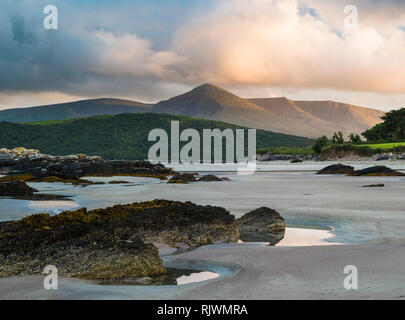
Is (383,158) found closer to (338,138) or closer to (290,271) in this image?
(338,138)

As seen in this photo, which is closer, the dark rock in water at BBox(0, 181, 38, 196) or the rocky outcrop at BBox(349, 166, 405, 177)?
the dark rock in water at BBox(0, 181, 38, 196)

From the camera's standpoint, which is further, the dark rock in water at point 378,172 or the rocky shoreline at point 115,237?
the dark rock in water at point 378,172

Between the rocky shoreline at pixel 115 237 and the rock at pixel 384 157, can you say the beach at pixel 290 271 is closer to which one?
the rocky shoreline at pixel 115 237

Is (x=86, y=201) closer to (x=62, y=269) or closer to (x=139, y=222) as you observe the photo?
(x=139, y=222)

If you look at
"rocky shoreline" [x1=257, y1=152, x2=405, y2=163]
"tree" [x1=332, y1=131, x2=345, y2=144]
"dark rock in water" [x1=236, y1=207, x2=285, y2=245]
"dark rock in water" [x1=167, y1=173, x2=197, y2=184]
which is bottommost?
"dark rock in water" [x1=167, y1=173, x2=197, y2=184]

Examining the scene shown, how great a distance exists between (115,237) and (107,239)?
0.33 m

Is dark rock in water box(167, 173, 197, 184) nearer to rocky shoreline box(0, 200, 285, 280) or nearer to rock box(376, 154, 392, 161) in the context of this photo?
rocky shoreline box(0, 200, 285, 280)

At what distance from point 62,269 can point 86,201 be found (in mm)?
10891

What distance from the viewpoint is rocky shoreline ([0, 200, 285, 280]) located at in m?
6.11

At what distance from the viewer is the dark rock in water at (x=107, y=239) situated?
6102 millimetres

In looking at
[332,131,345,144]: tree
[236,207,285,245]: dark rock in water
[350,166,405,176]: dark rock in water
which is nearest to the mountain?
[332,131,345,144]: tree

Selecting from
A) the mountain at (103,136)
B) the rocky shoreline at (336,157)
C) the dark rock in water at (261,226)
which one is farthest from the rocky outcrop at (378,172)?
the mountain at (103,136)

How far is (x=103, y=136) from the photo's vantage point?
502ft

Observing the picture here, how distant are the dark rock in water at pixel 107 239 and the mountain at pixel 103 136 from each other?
118146 millimetres
